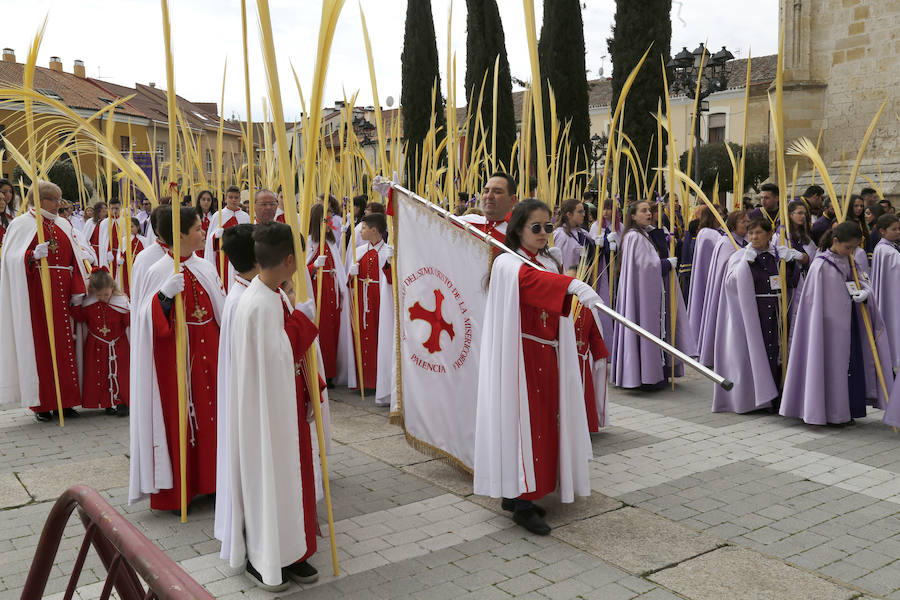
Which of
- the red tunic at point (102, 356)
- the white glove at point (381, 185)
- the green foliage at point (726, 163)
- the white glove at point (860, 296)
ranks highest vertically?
the green foliage at point (726, 163)

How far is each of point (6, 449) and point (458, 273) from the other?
3782 millimetres

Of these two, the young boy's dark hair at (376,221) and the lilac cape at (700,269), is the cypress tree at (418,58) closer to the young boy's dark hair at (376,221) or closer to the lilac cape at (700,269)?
the lilac cape at (700,269)

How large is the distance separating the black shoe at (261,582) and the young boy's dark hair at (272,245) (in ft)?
4.51

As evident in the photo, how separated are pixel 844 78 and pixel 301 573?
53.4 ft

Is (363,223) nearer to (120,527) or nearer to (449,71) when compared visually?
(449,71)

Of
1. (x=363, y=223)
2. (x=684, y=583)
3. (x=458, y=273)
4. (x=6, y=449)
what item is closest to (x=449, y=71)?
(x=458, y=273)

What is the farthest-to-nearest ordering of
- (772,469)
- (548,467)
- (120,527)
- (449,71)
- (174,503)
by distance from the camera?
(449,71) < (772,469) < (174,503) < (548,467) < (120,527)

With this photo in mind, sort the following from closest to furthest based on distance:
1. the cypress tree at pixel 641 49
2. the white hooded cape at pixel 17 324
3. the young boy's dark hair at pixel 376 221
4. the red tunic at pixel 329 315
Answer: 1. the white hooded cape at pixel 17 324
2. the young boy's dark hair at pixel 376 221
3. the red tunic at pixel 329 315
4. the cypress tree at pixel 641 49

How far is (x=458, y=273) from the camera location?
5.04 m

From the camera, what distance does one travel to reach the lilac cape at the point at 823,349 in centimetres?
625

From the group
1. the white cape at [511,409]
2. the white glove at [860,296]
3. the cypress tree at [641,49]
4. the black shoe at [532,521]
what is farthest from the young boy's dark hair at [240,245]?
the cypress tree at [641,49]

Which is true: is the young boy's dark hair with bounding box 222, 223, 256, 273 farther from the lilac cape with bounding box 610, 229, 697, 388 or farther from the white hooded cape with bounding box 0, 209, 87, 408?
the lilac cape with bounding box 610, 229, 697, 388

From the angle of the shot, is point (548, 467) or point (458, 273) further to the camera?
point (458, 273)

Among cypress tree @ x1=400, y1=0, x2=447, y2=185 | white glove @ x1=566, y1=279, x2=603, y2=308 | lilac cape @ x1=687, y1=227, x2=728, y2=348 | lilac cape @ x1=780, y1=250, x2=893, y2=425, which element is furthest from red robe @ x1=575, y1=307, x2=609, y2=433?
cypress tree @ x1=400, y1=0, x2=447, y2=185
